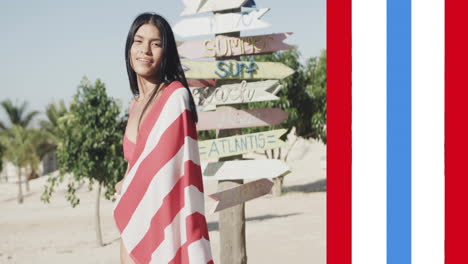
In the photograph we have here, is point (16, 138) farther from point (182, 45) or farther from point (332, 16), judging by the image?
point (332, 16)

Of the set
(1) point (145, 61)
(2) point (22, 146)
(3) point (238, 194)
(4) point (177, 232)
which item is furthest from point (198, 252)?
(2) point (22, 146)

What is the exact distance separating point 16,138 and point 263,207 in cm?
1879

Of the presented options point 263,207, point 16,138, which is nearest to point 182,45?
point 263,207

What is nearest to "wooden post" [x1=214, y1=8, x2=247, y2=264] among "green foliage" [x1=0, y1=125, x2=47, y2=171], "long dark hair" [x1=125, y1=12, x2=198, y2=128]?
"long dark hair" [x1=125, y1=12, x2=198, y2=128]

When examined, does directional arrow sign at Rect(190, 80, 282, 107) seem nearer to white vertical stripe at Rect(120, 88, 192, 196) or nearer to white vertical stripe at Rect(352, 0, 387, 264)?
white vertical stripe at Rect(120, 88, 192, 196)

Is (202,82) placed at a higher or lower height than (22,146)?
higher

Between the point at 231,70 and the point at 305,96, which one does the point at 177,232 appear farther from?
the point at 305,96

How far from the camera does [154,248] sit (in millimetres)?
2457

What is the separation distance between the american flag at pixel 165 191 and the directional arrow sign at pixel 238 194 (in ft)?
5.89

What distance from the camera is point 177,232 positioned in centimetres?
247

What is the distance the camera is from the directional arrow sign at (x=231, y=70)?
179 inches

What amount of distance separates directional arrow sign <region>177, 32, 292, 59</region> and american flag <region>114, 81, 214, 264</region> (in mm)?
2185

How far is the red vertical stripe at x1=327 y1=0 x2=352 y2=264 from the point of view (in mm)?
1604

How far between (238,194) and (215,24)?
1.36 metres
